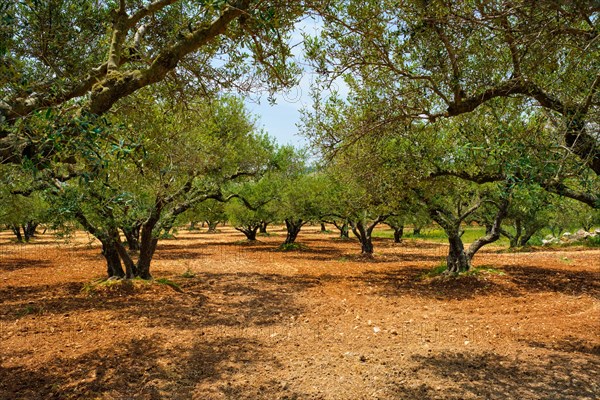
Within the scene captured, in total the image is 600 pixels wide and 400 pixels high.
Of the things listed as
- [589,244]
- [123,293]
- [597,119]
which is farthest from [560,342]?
[589,244]

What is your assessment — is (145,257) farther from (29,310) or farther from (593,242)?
(593,242)

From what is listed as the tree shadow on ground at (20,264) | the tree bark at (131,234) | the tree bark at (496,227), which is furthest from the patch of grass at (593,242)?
the tree shadow on ground at (20,264)

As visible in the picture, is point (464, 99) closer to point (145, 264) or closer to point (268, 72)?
point (268, 72)

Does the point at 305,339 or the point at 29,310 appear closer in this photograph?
the point at 305,339

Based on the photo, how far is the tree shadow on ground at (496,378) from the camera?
5684mm

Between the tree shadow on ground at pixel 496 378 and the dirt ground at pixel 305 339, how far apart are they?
0.10 ft

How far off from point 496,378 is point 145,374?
5.59 metres

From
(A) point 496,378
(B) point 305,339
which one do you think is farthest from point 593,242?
(B) point 305,339

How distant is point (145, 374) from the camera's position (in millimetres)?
6480

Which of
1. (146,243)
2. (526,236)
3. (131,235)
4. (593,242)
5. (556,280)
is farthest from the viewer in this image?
(526,236)

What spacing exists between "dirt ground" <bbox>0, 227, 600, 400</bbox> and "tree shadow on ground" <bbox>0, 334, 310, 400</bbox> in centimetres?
3

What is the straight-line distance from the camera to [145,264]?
14562 millimetres

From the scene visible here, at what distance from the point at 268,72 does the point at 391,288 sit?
10.4 metres

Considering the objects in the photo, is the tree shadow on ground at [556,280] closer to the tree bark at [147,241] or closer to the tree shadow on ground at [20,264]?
the tree bark at [147,241]
